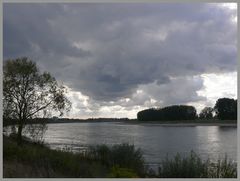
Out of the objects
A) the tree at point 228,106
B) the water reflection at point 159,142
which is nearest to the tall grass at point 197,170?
the tree at point 228,106

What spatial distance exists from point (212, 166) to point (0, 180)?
11.2 feet

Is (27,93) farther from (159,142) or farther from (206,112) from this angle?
(159,142)

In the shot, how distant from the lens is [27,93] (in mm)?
8438

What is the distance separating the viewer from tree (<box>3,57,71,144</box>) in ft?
26.7

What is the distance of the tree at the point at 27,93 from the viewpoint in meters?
8.13

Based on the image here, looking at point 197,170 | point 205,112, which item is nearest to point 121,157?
point 197,170

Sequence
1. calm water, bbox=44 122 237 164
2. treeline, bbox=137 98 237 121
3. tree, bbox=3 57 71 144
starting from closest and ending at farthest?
tree, bbox=3 57 71 144 → treeline, bbox=137 98 237 121 → calm water, bbox=44 122 237 164

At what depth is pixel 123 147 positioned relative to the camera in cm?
805

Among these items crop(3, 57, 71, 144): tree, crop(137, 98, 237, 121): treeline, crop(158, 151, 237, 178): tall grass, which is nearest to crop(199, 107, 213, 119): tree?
crop(137, 98, 237, 121): treeline

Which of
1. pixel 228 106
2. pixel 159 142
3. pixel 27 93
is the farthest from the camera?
pixel 159 142

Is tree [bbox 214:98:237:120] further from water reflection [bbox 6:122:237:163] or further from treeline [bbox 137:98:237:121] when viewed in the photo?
water reflection [bbox 6:122:237:163]

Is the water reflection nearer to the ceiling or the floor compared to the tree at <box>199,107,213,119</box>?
nearer to the floor

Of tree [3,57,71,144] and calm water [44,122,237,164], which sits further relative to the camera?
calm water [44,122,237,164]

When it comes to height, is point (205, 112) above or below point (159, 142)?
above
